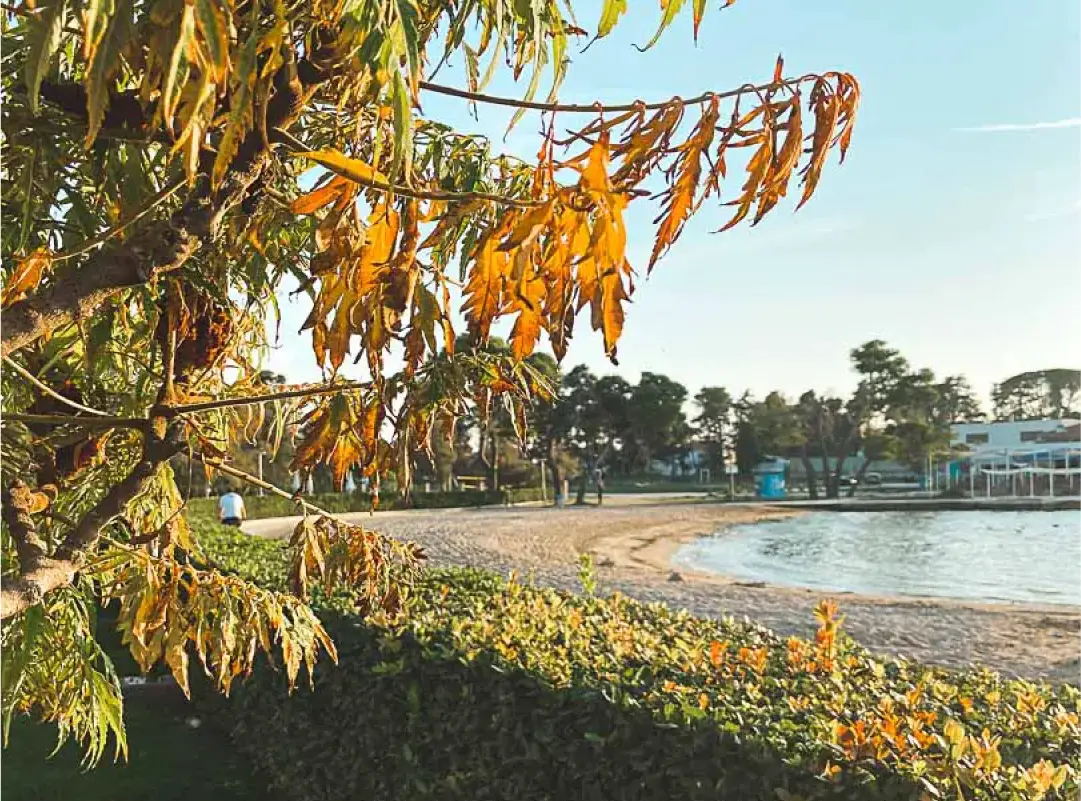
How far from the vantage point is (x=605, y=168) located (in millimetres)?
Answer: 796

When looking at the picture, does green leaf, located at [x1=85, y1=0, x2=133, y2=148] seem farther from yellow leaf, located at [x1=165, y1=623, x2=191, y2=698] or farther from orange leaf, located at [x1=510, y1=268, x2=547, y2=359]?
yellow leaf, located at [x1=165, y1=623, x2=191, y2=698]

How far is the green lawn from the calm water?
12577 millimetres

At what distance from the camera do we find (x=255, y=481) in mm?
1726

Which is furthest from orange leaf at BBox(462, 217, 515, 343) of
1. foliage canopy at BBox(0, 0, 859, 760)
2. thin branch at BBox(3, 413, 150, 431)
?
thin branch at BBox(3, 413, 150, 431)

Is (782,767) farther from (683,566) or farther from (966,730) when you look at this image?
(683,566)

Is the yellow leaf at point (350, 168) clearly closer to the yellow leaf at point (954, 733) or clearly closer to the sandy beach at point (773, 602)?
the yellow leaf at point (954, 733)

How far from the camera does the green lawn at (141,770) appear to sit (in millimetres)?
Answer: 4516

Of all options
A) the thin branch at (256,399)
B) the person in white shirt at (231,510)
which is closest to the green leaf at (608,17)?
the thin branch at (256,399)

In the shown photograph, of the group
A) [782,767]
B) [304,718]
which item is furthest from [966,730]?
[304,718]

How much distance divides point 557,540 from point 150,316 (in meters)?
21.6

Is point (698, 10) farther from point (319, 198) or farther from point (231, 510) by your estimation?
point (231, 510)

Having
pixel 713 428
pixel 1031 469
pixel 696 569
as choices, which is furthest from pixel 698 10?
pixel 713 428

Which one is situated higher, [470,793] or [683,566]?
[470,793]

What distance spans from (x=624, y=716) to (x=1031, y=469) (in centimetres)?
5199
